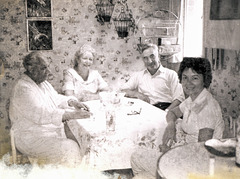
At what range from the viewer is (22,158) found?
2.00 meters

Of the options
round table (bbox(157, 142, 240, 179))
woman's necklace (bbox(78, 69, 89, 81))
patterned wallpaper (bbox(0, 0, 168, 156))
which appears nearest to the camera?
round table (bbox(157, 142, 240, 179))

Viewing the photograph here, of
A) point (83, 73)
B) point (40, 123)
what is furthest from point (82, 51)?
point (40, 123)

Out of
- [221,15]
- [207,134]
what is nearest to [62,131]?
[207,134]

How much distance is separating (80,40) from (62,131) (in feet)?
1.90

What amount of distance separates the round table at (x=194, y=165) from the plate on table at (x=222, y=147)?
0.08 ft

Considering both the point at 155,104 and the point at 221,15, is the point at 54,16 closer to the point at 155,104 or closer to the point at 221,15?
the point at 155,104

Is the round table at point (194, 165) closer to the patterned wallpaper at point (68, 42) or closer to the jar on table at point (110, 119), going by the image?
the jar on table at point (110, 119)

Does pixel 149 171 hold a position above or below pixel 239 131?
below

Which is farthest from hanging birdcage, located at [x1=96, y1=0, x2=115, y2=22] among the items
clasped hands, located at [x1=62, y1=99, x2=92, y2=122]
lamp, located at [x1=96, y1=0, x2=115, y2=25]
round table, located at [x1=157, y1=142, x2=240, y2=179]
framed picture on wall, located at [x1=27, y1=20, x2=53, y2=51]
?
round table, located at [x1=157, y1=142, x2=240, y2=179]

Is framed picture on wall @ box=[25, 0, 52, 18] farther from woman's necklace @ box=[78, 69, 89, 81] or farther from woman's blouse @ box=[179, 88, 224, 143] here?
woman's blouse @ box=[179, 88, 224, 143]

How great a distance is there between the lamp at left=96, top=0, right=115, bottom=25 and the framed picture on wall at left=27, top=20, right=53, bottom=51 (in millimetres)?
306

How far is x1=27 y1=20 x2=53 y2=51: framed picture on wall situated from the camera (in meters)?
1.94

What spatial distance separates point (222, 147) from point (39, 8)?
136 centimetres

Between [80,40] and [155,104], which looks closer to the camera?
[80,40]
